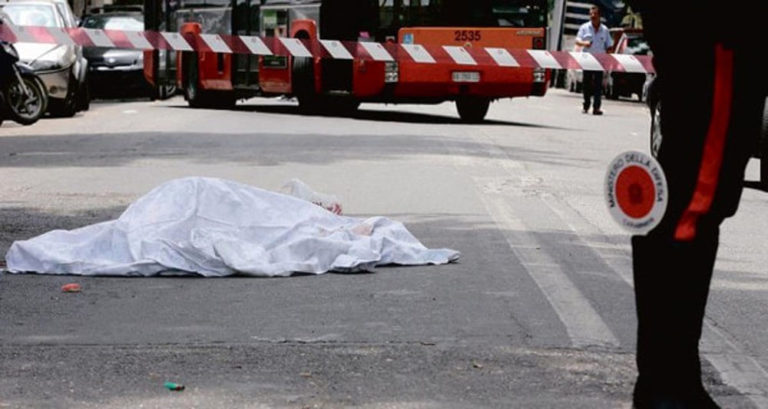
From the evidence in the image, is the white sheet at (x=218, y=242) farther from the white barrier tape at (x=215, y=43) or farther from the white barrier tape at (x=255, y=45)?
the white barrier tape at (x=215, y=43)

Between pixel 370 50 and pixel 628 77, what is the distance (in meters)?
22.2

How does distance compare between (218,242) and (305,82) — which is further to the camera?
(305,82)

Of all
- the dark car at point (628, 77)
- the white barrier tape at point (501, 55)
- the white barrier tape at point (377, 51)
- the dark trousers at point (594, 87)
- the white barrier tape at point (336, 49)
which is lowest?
the dark car at point (628, 77)

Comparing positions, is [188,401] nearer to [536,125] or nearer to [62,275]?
[62,275]

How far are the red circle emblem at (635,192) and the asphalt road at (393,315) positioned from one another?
48.3 inches

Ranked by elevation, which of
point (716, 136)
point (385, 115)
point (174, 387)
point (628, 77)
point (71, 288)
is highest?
point (716, 136)

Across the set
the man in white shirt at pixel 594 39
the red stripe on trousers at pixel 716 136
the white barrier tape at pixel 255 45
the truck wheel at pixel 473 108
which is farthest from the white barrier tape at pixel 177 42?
the red stripe on trousers at pixel 716 136

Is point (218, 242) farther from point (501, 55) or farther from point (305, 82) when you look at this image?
point (305, 82)

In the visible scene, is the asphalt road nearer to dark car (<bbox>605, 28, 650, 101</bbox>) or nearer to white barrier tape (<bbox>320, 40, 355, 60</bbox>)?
white barrier tape (<bbox>320, 40, 355, 60</bbox>)

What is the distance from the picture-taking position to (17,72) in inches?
835

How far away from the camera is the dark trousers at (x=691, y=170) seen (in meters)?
3.65

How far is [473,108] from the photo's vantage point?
25.1m

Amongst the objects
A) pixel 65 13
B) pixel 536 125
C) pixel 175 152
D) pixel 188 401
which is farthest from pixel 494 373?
pixel 65 13

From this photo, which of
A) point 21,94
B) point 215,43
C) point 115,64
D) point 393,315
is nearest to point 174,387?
point 393,315
